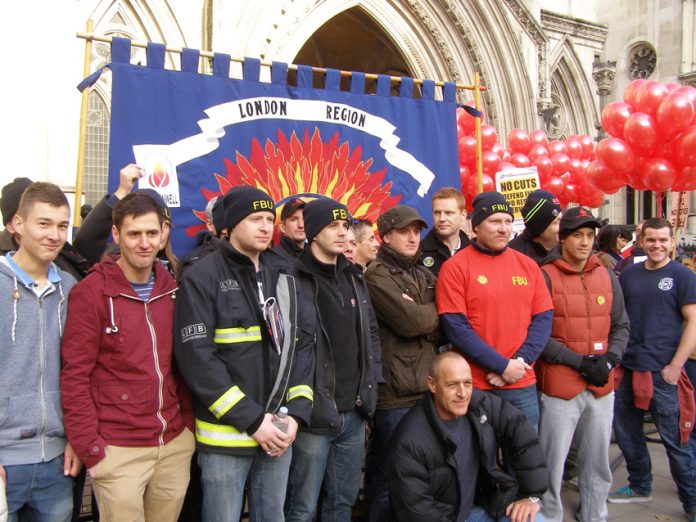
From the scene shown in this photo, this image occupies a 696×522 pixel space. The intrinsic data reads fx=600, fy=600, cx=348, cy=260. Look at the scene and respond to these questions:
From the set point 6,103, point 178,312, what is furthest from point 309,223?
point 6,103

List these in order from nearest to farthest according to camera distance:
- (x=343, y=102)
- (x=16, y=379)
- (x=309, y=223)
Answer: (x=16, y=379)
(x=309, y=223)
(x=343, y=102)

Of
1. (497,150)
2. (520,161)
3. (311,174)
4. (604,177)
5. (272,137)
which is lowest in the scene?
(311,174)

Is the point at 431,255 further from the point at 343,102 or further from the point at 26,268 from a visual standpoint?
the point at 26,268

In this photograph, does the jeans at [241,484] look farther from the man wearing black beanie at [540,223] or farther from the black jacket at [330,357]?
the man wearing black beanie at [540,223]

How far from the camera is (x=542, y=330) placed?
138 inches

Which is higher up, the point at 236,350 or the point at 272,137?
the point at 272,137

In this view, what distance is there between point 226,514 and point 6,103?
5278 mm

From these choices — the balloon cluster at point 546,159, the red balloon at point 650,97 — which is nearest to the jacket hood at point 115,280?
the balloon cluster at point 546,159

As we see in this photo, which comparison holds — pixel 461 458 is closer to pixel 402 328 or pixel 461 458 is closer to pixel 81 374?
pixel 402 328

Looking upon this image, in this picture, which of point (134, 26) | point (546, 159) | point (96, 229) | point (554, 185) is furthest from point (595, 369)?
point (134, 26)

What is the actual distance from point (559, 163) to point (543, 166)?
390 mm

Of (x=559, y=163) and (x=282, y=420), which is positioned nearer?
(x=282, y=420)

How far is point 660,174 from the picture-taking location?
22.6ft

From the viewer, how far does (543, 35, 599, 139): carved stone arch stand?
16281 mm
